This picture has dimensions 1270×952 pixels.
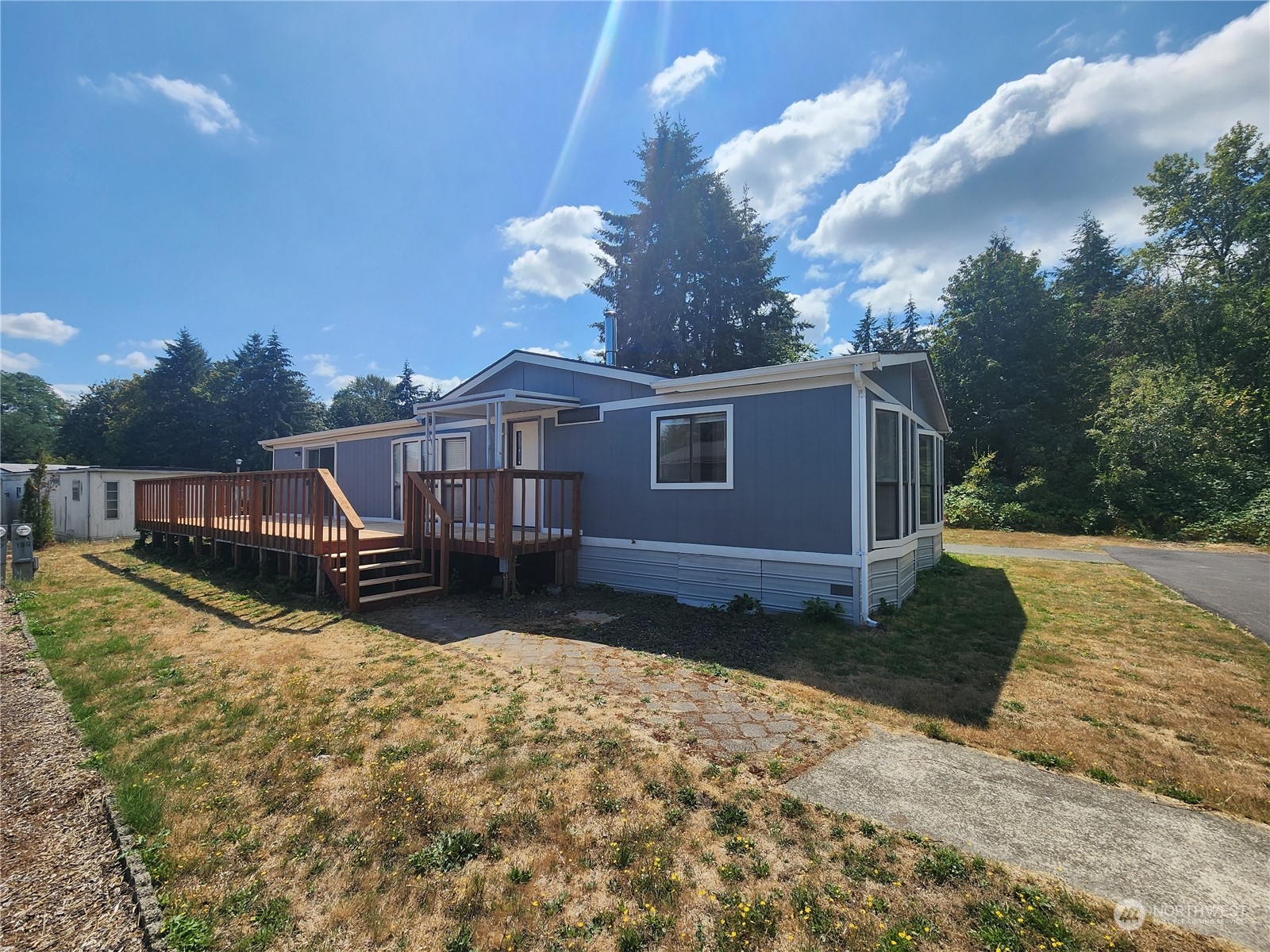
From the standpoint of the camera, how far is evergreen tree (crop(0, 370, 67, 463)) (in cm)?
3684

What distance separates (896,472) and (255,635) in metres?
8.33

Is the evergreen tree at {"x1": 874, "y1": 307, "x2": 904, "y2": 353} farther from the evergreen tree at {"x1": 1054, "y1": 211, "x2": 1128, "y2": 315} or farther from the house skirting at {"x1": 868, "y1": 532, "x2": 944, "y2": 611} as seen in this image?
the house skirting at {"x1": 868, "y1": 532, "x2": 944, "y2": 611}

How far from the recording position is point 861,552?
20.3 ft

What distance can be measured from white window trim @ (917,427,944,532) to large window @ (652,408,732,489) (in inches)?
167

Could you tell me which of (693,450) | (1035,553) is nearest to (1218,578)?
(1035,553)

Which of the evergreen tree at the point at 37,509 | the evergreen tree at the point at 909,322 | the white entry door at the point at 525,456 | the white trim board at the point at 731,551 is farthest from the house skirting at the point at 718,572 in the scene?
the evergreen tree at the point at 909,322

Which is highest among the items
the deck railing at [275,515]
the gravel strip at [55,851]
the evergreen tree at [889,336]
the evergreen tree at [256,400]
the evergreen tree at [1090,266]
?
the evergreen tree at [1090,266]

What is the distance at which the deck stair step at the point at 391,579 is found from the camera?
7.10 metres

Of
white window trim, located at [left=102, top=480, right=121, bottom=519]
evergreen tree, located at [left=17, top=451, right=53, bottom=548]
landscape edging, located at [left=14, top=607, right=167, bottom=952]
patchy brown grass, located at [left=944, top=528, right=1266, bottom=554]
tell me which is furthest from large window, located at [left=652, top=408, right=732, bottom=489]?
white window trim, located at [left=102, top=480, right=121, bottom=519]

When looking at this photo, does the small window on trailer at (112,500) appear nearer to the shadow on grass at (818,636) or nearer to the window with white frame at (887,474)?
the shadow on grass at (818,636)

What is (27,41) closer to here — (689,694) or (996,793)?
(689,694)

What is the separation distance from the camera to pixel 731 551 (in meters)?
7.04

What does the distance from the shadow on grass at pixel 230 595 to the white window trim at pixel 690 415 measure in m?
4.56

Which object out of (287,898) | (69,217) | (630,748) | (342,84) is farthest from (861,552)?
(69,217)
